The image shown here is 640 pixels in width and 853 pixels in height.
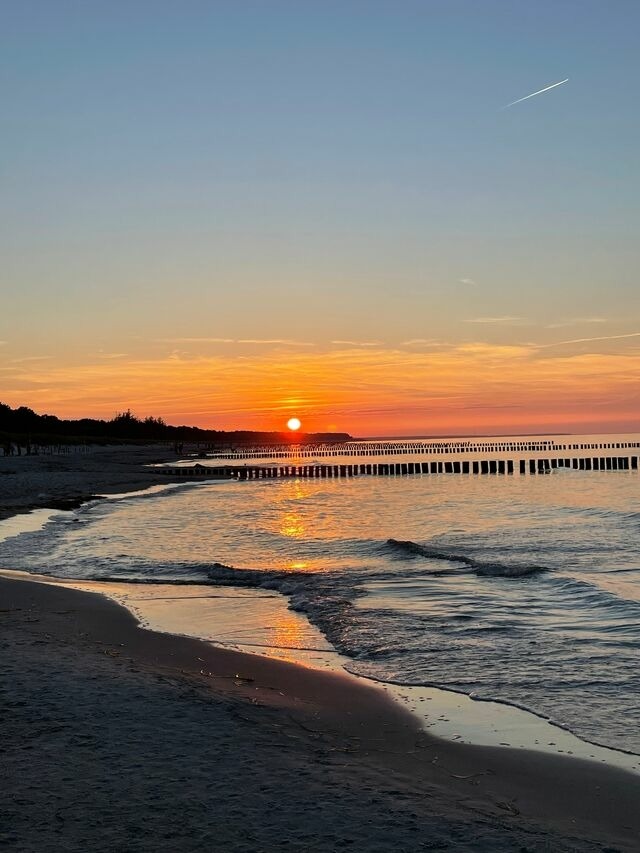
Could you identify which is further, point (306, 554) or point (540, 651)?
point (306, 554)

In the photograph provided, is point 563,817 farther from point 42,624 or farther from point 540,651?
point 42,624

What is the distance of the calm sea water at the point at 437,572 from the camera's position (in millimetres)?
8820

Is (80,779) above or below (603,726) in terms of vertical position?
above

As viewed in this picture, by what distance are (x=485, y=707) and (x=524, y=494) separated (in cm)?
3778

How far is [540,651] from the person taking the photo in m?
9.87

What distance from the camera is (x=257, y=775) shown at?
5469 millimetres

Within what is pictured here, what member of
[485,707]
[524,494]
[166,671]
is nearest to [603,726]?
[485,707]

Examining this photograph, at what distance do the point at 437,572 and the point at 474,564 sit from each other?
1.21m

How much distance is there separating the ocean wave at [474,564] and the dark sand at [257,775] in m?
8.30

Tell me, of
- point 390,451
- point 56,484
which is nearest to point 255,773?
point 56,484

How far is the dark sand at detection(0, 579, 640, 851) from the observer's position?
15.0 feet

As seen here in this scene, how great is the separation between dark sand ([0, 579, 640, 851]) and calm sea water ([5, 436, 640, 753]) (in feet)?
4.73

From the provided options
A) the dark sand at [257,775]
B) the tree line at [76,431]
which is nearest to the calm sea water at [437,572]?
the dark sand at [257,775]

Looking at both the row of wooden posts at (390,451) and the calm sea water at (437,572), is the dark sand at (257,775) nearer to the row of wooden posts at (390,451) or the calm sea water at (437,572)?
the calm sea water at (437,572)
